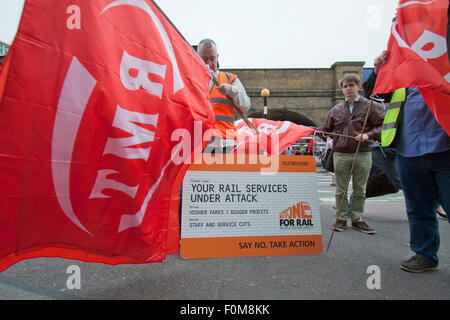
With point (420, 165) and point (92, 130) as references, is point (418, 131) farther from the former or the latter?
point (92, 130)

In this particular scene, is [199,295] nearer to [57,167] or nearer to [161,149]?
[161,149]

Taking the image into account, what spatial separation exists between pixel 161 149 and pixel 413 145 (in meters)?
2.10

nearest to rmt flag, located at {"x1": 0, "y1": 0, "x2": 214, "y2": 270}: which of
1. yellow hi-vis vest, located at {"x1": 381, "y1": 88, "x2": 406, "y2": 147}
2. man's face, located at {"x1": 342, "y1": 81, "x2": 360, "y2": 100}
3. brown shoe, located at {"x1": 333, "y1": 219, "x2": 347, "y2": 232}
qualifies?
yellow hi-vis vest, located at {"x1": 381, "y1": 88, "x2": 406, "y2": 147}

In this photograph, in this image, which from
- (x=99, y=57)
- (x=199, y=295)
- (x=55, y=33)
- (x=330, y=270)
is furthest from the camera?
(x=330, y=270)

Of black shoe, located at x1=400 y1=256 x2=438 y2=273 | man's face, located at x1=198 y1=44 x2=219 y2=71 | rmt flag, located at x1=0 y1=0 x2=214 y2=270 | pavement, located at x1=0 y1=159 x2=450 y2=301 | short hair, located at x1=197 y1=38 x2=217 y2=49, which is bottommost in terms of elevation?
pavement, located at x1=0 y1=159 x2=450 y2=301

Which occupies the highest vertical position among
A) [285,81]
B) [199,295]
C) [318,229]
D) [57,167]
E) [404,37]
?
[285,81]

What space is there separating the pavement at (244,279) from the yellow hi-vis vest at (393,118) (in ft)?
3.76

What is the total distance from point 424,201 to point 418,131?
23.8 inches

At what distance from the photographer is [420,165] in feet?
7.17

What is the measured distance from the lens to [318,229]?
2.04m

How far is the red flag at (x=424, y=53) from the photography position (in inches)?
68.7

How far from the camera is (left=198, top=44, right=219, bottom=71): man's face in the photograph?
243 cm

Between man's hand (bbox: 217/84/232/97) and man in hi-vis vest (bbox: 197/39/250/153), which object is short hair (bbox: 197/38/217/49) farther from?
man's hand (bbox: 217/84/232/97)

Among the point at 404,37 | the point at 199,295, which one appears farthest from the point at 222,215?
the point at 404,37
